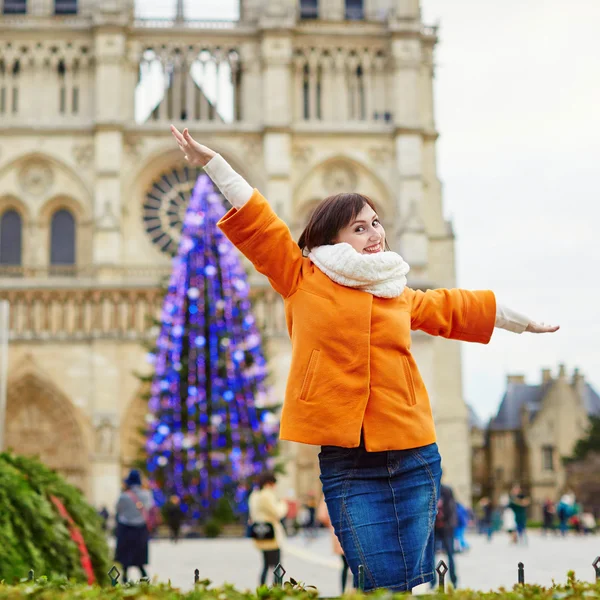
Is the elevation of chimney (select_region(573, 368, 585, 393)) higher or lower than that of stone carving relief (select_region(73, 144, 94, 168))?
lower

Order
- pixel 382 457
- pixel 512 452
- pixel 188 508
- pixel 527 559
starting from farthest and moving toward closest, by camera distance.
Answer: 1. pixel 512 452
2. pixel 188 508
3. pixel 527 559
4. pixel 382 457

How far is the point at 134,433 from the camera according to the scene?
28297 millimetres

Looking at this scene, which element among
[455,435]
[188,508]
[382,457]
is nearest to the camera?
[382,457]

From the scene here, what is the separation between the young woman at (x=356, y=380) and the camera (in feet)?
10.8

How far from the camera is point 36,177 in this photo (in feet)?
98.9

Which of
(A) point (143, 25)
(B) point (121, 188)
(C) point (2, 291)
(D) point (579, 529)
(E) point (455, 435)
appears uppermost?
(A) point (143, 25)

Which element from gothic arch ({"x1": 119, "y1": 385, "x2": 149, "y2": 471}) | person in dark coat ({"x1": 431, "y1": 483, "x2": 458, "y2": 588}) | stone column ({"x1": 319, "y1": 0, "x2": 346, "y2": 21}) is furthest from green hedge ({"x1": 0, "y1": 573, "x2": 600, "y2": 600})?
stone column ({"x1": 319, "y1": 0, "x2": 346, "y2": 21})

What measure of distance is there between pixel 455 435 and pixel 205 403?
894cm

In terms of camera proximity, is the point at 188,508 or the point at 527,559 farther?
the point at 188,508

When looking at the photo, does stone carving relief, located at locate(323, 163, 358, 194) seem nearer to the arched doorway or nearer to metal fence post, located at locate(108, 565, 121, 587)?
the arched doorway

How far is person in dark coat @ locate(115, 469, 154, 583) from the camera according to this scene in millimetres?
10078

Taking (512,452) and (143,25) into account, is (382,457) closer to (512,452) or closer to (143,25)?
(143,25)

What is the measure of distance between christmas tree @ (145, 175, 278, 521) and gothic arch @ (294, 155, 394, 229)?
515 cm

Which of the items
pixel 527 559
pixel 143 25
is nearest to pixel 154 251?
pixel 143 25
